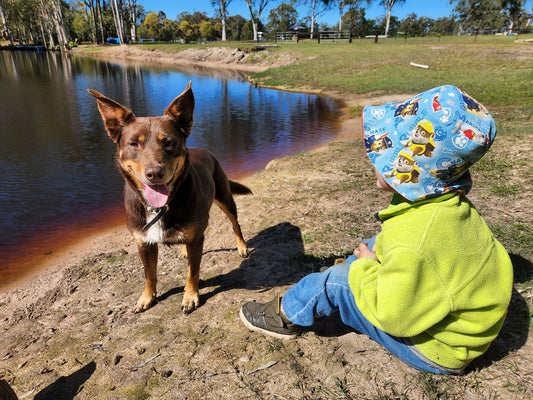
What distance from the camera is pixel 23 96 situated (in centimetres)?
1819

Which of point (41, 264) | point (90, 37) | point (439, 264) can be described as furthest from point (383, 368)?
point (90, 37)

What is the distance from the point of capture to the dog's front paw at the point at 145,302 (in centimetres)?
346

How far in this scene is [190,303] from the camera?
3412 millimetres

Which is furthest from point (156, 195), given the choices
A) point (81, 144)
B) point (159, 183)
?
point (81, 144)

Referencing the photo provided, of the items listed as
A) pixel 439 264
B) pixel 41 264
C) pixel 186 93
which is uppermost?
pixel 186 93

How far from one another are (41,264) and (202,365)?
4130 mm

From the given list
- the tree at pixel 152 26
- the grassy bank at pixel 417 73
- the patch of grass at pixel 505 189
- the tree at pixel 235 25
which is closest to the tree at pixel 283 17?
the tree at pixel 235 25

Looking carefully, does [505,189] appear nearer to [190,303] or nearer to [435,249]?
[435,249]

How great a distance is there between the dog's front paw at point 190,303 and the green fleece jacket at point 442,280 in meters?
2.05

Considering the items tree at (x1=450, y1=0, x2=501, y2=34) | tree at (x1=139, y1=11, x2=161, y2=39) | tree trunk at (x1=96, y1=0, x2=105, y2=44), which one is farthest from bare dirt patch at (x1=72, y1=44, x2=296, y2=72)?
tree at (x1=450, y1=0, x2=501, y2=34)

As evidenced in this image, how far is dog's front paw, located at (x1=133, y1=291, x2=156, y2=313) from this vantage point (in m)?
3.46

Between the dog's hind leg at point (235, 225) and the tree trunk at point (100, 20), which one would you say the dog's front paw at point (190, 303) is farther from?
the tree trunk at point (100, 20)

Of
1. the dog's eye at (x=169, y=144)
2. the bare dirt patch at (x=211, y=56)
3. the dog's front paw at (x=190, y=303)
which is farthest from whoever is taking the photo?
the bare dirt patch at (x=211, y=56)

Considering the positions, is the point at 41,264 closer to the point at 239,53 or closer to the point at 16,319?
the point at 16,319
